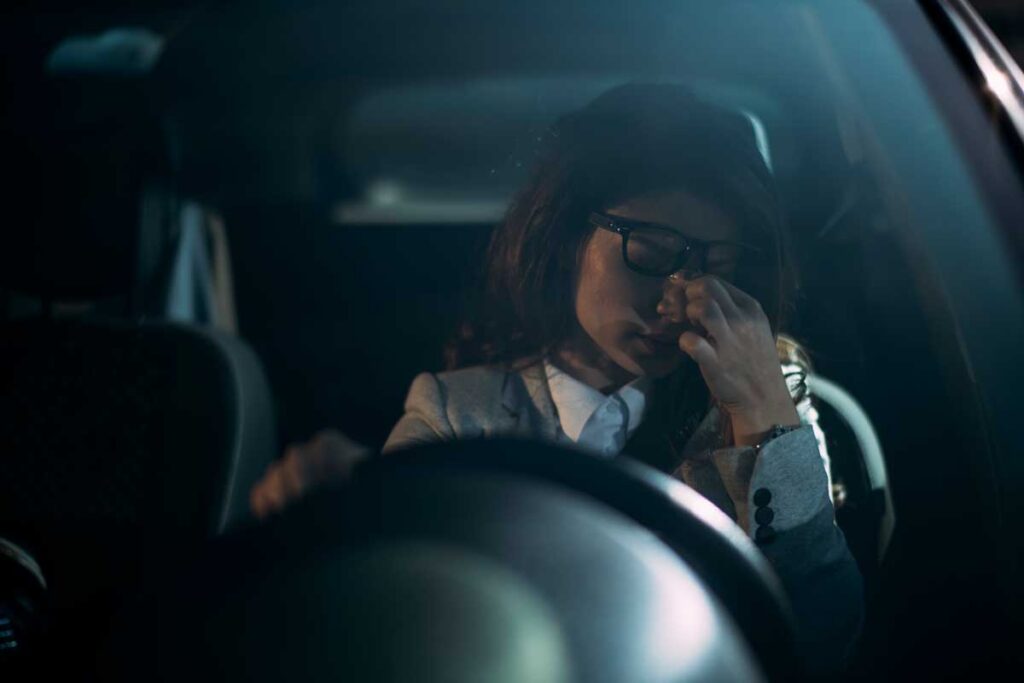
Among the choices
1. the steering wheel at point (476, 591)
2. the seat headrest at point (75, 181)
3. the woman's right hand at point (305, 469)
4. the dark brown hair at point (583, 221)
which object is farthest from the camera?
the seat headrest at point (75, 181)

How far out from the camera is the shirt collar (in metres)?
1.10

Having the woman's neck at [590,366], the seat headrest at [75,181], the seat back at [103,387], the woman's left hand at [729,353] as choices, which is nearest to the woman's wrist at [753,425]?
the woman's left hand at [729,353]

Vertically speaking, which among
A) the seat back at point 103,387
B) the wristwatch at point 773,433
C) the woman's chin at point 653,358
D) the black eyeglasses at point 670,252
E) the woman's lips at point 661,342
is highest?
the black eyeglasses at point 670,252

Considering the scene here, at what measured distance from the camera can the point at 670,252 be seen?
1086 mm

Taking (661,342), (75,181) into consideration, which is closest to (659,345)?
(661,342)

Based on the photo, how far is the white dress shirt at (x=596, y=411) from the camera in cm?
Answer: 109

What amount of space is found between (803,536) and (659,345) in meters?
0.24

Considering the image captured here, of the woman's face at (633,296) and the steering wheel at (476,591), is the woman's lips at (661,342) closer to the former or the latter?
the woman's face at (633,296)

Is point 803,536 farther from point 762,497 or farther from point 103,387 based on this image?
point 103,387

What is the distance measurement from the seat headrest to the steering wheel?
0.60 metres

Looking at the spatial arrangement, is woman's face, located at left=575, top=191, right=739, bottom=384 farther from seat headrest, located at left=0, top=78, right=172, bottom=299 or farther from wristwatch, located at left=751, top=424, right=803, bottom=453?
seat headrest, located at left=0, top=78, right=172, bottom=299

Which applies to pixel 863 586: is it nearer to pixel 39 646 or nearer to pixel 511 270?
pixel 511 270

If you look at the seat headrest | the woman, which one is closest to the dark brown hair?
the woman

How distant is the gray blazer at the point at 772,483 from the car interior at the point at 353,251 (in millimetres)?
27
